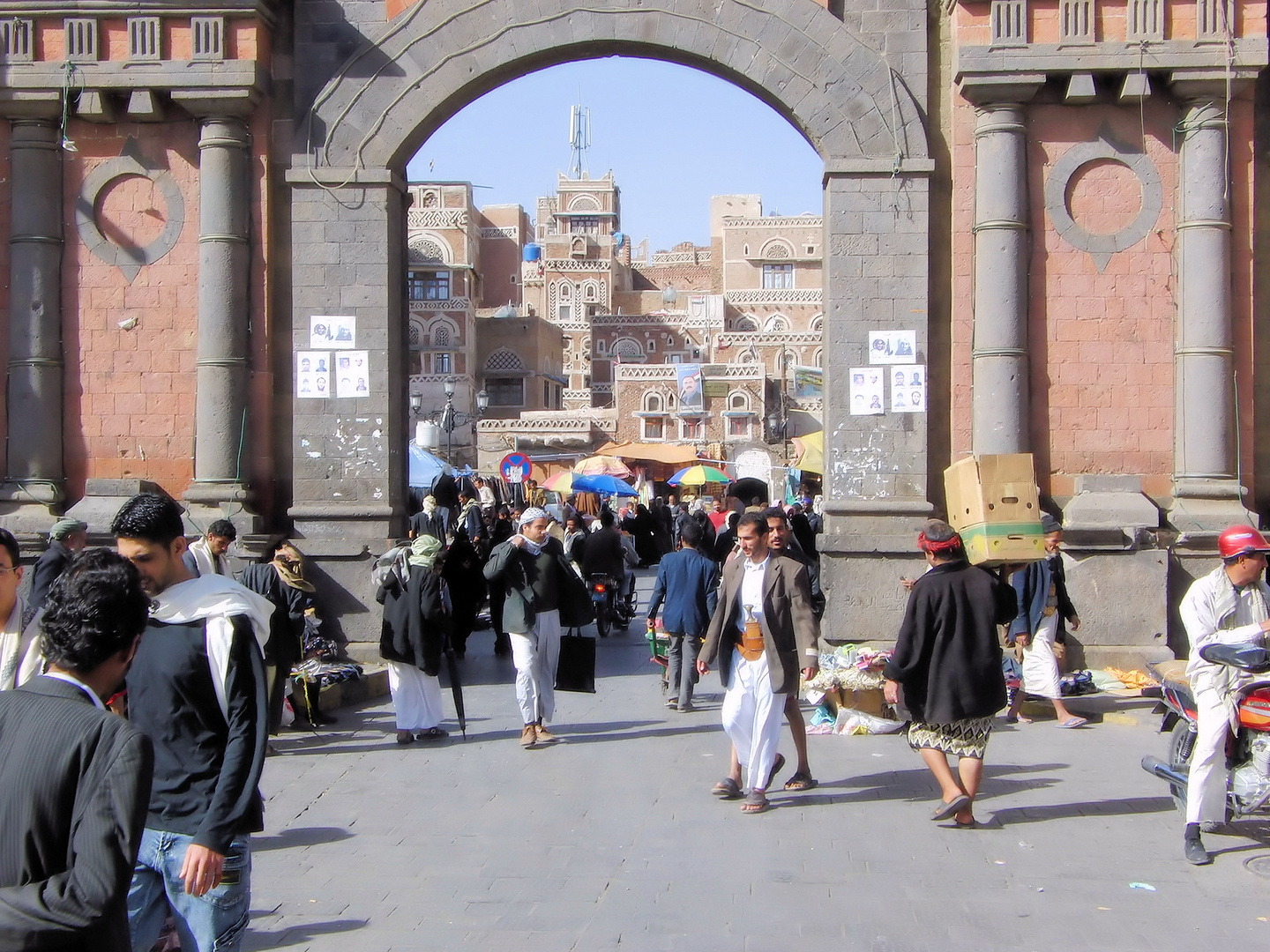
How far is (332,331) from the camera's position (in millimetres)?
12117

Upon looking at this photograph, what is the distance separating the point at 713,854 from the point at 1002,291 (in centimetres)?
685

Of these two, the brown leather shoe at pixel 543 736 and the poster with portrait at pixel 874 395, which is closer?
the brown leather shoe at pixel 543 736

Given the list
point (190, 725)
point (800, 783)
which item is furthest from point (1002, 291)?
point (190, 725)

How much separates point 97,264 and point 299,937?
344 inches

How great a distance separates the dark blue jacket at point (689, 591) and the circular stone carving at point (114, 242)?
18.6ft

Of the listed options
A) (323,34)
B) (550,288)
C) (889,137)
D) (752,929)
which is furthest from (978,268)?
(550,288)

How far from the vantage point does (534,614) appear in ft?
30.2

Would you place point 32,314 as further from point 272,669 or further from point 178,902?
point 178,902

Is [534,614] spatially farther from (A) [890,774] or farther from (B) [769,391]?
(B) [769,391]

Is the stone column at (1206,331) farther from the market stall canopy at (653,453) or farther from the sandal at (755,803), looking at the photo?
the market stall canopy at (653,453)

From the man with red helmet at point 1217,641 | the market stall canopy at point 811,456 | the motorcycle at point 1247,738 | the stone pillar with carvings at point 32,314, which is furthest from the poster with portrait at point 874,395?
the market stall canopy at point 811,456

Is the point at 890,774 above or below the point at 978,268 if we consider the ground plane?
below

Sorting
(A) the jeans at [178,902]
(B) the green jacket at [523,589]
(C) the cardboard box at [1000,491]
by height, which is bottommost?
(A) the jeans at [178,902]

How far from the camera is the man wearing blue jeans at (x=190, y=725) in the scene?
3.70 metres
